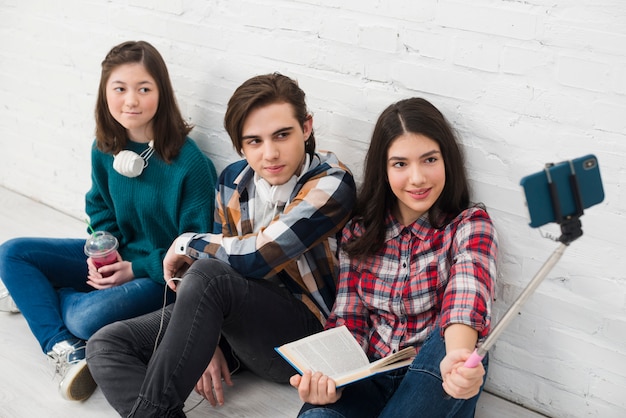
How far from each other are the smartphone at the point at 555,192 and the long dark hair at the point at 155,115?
132 cm

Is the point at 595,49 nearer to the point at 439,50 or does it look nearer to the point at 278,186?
the point at 439,50

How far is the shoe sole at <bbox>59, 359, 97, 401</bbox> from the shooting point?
196cm

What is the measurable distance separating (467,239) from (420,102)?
0.34m

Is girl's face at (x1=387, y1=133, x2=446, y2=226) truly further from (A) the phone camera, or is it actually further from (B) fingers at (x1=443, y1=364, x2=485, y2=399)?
(A) the phone camera

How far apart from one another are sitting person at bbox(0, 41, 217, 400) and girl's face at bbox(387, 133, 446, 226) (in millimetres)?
695

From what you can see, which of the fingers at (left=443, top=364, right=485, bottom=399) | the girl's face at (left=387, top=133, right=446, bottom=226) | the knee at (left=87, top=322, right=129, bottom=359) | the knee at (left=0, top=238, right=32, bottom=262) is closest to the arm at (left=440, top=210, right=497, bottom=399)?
the fingers at (left=443, top=364, right=485, bottom=399)

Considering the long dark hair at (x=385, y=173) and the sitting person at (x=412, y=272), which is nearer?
the sitting person at (x=412, y=272)

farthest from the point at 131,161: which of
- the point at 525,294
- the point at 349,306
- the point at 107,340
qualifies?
the point at 525,294

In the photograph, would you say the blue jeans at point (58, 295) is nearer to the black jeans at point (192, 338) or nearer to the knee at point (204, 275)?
the black jeans at point (192, 338)

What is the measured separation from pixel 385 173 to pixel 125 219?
3.01 ft

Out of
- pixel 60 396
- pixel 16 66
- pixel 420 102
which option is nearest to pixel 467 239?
pixel 420 102

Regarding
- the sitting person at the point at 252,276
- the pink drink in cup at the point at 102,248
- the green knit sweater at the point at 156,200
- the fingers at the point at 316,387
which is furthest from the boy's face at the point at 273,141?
the pink drink in cup at the point at 102,248

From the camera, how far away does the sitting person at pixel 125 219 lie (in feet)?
7.06

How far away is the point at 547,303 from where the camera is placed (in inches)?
70.9
